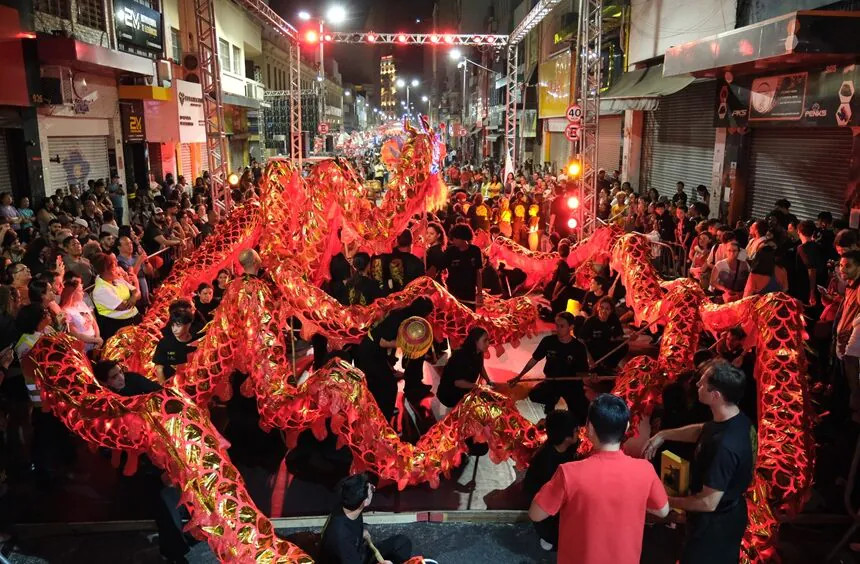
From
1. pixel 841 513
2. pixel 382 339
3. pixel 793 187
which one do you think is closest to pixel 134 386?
pixel 382 339

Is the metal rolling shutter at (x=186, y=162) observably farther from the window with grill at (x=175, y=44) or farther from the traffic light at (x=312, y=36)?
the traffic light at (x=312, y=36)

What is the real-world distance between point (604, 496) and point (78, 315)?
13.9 feet

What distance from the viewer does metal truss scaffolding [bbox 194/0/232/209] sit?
1032 cm

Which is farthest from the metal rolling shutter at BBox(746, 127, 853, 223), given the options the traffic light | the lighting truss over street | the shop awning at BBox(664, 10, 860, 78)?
the traffic light

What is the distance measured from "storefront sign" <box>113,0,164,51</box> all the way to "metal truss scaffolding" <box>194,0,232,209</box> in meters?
5.50

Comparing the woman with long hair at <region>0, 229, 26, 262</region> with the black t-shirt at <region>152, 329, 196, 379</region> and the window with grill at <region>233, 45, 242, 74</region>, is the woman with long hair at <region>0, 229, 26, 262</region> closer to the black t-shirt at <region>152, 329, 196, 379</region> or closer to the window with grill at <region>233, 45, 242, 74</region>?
the black t-shirt at <region>152, 329, 196, 379</region>

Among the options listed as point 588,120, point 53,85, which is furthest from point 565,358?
point 53,85

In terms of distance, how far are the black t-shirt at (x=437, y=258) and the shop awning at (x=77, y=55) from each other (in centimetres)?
856

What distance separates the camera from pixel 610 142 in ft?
63.1

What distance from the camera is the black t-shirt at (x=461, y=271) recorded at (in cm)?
693

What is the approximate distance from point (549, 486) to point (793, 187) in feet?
32.8

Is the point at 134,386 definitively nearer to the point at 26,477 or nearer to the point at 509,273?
the point at 26,477

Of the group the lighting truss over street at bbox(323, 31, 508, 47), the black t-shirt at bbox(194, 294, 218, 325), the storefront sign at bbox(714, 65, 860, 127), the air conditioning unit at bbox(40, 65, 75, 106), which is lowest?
the black t-shirt at bbox(194, 294, 218, 325)

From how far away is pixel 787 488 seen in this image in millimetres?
3537
